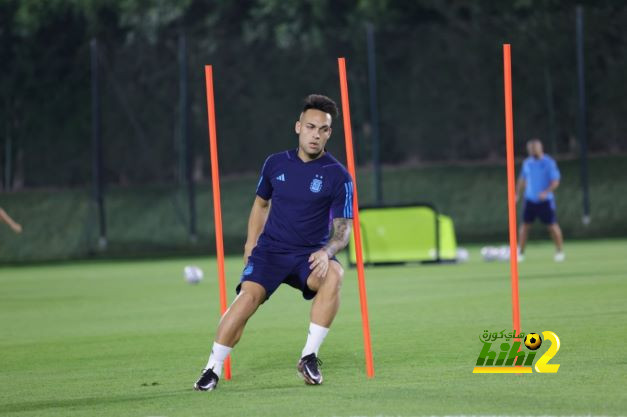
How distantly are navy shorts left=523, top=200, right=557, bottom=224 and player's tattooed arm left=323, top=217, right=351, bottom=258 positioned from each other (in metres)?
17.0

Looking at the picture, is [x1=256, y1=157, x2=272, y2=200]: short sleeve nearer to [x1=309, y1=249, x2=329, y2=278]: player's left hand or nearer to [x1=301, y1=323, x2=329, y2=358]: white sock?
[x1=309, y1=249, x2=329, y2=278]: player's left hand

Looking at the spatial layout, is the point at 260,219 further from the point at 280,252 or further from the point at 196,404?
the point at 196,404

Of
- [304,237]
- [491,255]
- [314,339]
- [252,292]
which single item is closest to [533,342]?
[314,339]

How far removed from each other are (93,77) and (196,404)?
29834 mm

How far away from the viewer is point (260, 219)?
10.6 metres

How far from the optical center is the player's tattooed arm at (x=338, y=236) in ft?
33.6

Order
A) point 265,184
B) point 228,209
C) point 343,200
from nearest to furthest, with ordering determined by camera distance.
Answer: point 343,200 < point 265,184 < point 228,209

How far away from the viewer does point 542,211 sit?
2705cm

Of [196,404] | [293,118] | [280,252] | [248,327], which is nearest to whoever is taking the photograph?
[196,404]

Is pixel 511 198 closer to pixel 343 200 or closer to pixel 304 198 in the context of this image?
pixel 343 200

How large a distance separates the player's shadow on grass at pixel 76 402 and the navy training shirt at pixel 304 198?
4.36 feet

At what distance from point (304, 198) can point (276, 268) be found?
54cm

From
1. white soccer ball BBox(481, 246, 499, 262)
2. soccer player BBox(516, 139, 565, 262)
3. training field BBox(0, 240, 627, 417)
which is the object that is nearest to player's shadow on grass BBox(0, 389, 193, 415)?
training field BBox(0, 240, 627, 417)

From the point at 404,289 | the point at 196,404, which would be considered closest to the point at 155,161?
the point at 404,289
